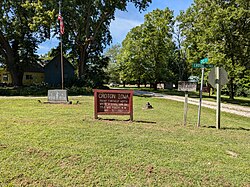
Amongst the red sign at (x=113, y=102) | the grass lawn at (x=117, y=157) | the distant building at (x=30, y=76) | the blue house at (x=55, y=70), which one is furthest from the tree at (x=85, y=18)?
the grass lawn at (x=117, y=157)

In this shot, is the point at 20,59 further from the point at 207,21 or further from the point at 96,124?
the point at 96,124

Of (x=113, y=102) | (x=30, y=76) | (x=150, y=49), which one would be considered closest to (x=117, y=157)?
(x=113, y=102)

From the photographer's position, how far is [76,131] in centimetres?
579

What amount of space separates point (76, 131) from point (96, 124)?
1.01 metres

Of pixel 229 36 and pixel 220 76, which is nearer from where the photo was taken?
pixel 220 76

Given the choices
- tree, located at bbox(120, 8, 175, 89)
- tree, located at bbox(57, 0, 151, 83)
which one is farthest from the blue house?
tree, located at bbox(120, 8, 175, 89)

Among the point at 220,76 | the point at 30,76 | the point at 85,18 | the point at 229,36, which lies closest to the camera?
the point at 220,76

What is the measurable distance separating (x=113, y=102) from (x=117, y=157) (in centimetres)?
327

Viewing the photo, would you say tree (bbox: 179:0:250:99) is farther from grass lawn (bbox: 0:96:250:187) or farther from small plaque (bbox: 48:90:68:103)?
grass lawn (bbox: 0:96:250:187)

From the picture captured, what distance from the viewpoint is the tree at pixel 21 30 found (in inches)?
830

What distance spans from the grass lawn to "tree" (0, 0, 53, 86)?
56.3 feet

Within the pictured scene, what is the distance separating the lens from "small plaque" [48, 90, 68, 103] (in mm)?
13070

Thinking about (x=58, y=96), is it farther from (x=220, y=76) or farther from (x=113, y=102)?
(x=220, y=76)

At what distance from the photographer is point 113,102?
7488mm
